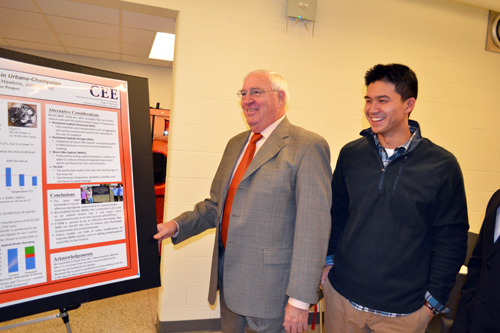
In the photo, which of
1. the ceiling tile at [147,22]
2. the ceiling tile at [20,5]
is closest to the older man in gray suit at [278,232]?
the ceiling tile at [147,22]

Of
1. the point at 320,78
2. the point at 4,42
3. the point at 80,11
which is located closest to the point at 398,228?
the point at 320,78

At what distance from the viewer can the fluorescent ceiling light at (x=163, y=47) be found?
4.34m

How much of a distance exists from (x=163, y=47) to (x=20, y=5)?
174 cm

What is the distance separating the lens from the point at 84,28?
4.11 m

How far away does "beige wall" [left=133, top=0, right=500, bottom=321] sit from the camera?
2.61m

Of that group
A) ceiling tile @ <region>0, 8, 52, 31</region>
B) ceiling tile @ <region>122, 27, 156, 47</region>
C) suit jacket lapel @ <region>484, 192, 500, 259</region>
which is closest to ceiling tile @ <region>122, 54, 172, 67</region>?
ceiling tile @ <region>122, 27, 156, 47</region>

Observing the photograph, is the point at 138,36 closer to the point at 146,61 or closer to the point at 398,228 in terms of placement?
the point at 146,61

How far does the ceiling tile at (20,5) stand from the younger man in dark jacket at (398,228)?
3736mm

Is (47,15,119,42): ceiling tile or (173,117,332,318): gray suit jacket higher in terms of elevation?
(47,15,119,42): ceiling tile

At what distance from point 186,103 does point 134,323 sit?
194 centimetres

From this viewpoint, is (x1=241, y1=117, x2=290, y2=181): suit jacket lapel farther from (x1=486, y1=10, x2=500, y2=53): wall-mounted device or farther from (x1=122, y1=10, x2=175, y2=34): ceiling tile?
(x1=486, y1=10, x2=500, y2=53): wall-mounted device

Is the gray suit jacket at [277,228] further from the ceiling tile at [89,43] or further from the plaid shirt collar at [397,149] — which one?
the ceiling tile at [89,43]

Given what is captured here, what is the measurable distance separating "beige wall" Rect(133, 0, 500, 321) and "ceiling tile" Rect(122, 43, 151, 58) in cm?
245

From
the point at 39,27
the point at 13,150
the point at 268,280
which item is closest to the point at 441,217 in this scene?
the point at 268,280
